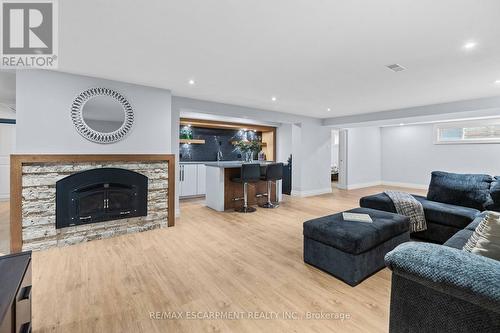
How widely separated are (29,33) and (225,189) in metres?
3.63

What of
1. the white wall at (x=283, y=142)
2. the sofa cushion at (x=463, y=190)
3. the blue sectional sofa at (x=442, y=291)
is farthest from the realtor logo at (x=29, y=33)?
the white wall at (x=283, y=142)

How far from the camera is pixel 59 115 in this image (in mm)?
3123

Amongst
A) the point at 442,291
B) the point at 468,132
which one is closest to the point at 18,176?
the point at 442,291

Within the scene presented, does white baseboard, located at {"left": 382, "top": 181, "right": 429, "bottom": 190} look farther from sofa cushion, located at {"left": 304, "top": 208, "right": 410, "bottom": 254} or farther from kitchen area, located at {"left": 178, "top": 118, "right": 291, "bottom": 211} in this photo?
sofa cushion, located at {"left": 304, "top": 208, "right": 410, "bottom": 254}

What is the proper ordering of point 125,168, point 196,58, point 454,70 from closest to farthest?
point 196,58 < point 454,70 < point 125,168

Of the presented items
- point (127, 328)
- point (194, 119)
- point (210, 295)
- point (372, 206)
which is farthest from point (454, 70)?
point (194, 119)

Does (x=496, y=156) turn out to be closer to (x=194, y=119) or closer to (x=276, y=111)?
(x=276, y=111)

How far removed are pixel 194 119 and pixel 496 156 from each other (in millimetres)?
8193

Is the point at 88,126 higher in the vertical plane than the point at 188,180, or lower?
higher

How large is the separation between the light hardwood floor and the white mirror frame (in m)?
1.47

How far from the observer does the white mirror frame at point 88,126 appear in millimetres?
3225

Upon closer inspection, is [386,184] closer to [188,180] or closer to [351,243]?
[188,180]

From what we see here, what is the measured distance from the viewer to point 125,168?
3570 mm

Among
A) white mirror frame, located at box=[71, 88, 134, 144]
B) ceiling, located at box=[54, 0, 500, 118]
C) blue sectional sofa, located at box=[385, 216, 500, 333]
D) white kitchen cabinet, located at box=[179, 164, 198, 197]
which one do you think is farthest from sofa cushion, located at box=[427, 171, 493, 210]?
white kitchen cabinet, located at box=[179, 164, 198, 197]
